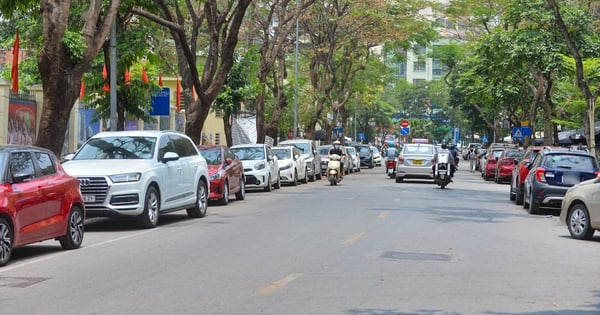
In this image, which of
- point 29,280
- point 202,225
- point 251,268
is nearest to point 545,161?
point 202,225

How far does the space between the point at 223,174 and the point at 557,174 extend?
8.28 meters

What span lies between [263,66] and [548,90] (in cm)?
1243

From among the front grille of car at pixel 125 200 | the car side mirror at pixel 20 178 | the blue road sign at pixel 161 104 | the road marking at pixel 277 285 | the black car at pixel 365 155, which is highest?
the blue road sign at pixel 161 104

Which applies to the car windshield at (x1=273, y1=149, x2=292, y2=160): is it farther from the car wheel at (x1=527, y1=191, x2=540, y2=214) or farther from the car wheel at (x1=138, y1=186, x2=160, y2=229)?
the car wheel at (x1=138, y1=186, x2=160, y2=229)

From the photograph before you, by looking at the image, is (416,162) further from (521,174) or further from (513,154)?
(521,174)

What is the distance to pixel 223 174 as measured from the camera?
23.0 meters

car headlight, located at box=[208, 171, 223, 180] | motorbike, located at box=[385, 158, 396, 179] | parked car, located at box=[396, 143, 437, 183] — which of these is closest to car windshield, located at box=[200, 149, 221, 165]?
car headlight, located at box=[208, 171, 223, 180]

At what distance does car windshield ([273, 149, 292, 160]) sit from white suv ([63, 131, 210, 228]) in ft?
48.4

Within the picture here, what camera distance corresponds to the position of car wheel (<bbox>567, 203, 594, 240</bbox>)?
15484 mm

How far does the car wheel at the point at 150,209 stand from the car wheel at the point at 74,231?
271 cm

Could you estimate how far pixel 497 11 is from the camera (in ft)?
145

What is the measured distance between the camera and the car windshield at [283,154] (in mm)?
34250

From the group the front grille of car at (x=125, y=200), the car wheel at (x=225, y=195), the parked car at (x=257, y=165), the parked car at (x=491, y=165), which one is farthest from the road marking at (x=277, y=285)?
the parked car at (x=491, y=165)

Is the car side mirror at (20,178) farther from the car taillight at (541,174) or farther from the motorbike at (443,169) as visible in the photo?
the motorbike at (443,169)
